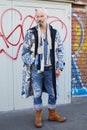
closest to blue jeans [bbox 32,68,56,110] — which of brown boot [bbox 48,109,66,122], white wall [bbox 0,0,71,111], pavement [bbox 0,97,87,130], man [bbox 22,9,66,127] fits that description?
man [bbox 22,9,66,127]

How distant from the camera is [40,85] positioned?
5516 millimetres

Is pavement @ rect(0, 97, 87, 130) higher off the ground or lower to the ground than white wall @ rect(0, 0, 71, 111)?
lower

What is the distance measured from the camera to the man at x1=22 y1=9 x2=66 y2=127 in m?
5.39

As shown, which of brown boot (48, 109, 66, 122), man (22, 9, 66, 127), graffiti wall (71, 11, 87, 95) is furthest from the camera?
graffiti wall (71, 11, 87, 95)

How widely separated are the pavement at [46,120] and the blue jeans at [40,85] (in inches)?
13.5

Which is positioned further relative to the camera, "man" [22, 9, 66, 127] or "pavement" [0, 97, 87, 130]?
"pavement" [0, 97, 87, 130]

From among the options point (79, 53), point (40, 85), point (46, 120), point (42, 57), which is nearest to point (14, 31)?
point (42, 57)

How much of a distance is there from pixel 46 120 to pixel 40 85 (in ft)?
2.41

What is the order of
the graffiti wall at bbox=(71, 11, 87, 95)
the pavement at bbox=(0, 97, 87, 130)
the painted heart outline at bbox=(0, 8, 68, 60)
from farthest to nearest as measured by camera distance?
1. the graffiti wall at bbox=(71, 11, 87, 95)
2. the painted heart outline at bbox=(0, 8, 68, 60)
3. the pavement at bbox=(0, 97, 87, 130)

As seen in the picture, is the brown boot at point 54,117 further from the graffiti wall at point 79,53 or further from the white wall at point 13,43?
the graffiti wall at point 79,53

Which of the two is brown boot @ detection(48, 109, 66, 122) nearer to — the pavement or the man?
the pavement

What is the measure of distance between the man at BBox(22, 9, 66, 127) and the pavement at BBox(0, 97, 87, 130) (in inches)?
9.1

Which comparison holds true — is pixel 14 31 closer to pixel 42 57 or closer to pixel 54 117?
pixel 42 57

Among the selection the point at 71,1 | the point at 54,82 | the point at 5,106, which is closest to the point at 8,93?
the point at 5,106
